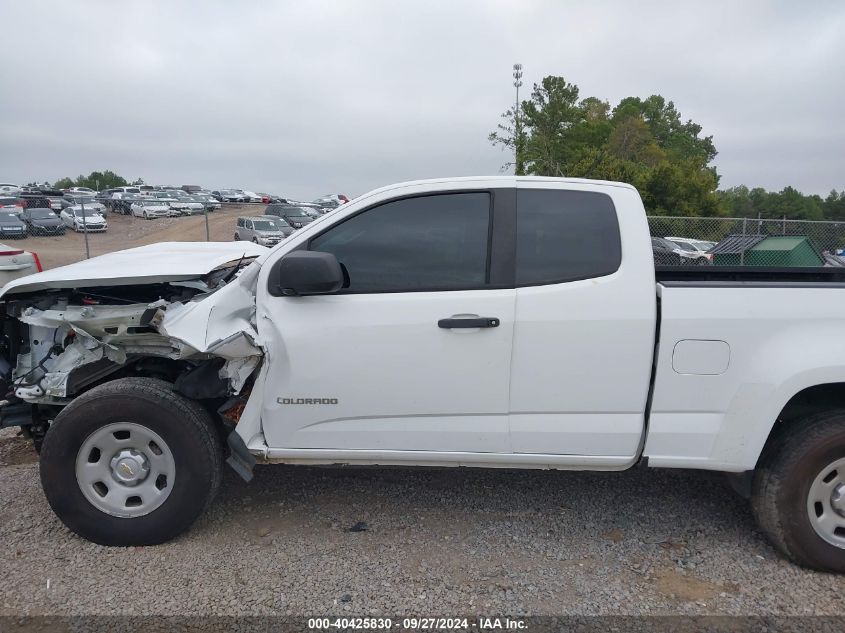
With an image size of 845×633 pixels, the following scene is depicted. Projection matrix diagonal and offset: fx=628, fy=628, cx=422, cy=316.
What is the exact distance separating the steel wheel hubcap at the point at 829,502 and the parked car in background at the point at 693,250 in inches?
487

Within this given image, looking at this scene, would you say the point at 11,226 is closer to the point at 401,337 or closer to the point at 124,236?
the point at 124,236

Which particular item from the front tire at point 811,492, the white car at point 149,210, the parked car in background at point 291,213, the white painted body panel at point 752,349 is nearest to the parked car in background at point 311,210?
the parked car in background at point 291,213

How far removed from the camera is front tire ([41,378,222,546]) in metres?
3.23

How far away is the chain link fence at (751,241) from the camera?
11.7 metres

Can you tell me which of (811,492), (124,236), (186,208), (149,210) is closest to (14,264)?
(811,492)

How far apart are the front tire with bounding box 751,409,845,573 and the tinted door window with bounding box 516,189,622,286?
1249 millimetres

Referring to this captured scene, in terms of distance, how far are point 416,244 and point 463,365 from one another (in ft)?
2.24

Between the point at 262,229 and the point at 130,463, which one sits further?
the point at 262,229

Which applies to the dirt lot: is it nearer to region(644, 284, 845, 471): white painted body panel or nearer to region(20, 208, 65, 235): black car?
region(20, 208, 65, 235): black car

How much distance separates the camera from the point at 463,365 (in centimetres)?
313

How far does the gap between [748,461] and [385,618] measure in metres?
1.91

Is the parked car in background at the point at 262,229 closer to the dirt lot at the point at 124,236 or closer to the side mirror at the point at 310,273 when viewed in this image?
the dirt lot at the point at 124,236

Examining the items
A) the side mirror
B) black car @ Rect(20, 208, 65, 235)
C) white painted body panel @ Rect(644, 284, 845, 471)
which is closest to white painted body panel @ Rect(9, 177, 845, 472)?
white painted body panel @ Rect(644, 284, 845, 471)

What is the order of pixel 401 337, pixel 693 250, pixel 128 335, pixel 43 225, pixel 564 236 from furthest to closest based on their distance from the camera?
1. pixel 693 250
2. pixel 43 225
3. pixel 128 335
4. pixel 564 236
5. pixel 401 337
